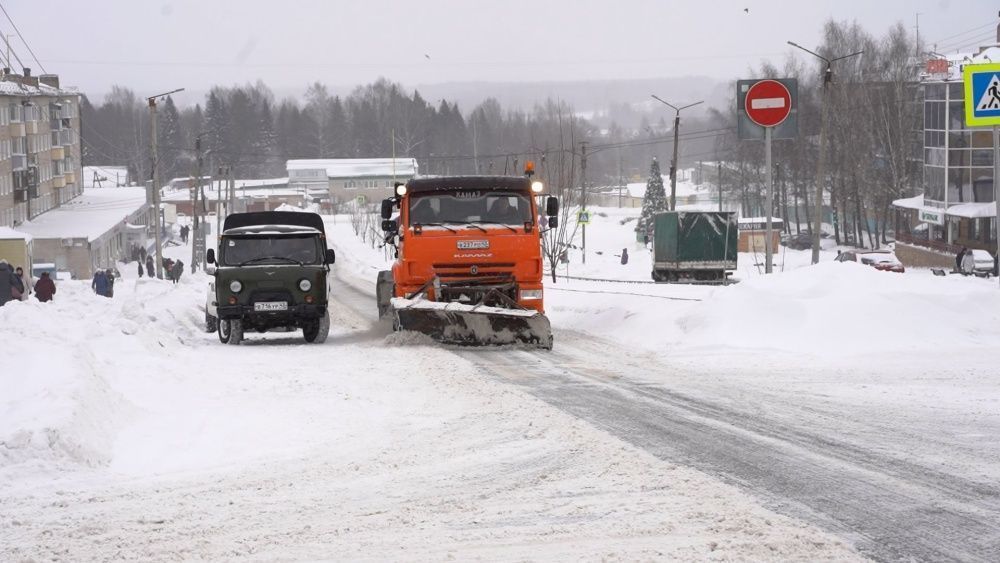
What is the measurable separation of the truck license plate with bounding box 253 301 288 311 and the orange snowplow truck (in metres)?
2.05

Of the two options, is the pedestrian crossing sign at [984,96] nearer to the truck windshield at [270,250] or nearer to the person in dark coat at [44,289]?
the truck windshield at [270,250]

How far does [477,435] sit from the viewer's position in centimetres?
932

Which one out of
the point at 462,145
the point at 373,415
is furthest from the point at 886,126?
the point at 462,145

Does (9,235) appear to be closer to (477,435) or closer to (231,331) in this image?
(231,331)

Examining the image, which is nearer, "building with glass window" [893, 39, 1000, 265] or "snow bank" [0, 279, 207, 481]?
"snow bank" [0, 279, 207, 481]

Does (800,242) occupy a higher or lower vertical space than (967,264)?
lower

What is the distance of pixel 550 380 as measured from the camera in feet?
43.1

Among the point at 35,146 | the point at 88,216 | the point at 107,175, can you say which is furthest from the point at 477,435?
the point at 107,175

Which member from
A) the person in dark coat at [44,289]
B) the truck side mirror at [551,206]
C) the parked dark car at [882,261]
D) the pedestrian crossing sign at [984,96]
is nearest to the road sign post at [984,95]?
the pedestrian crossing sign at [984,96]

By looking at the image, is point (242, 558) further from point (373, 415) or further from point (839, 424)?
point (839, 424)

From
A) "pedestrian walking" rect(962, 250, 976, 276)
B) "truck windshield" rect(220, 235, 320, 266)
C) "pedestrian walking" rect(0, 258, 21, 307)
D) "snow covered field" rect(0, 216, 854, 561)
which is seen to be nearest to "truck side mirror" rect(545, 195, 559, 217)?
"truck windshield" rect(220, 235, 320, 266)

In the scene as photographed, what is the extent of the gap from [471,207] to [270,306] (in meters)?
3.75

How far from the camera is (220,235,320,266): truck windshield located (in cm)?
1936

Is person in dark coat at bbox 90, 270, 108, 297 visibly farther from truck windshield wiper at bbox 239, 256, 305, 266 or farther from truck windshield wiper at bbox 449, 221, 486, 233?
truck windshield wiper at bbox 449, 221, 486, 233
